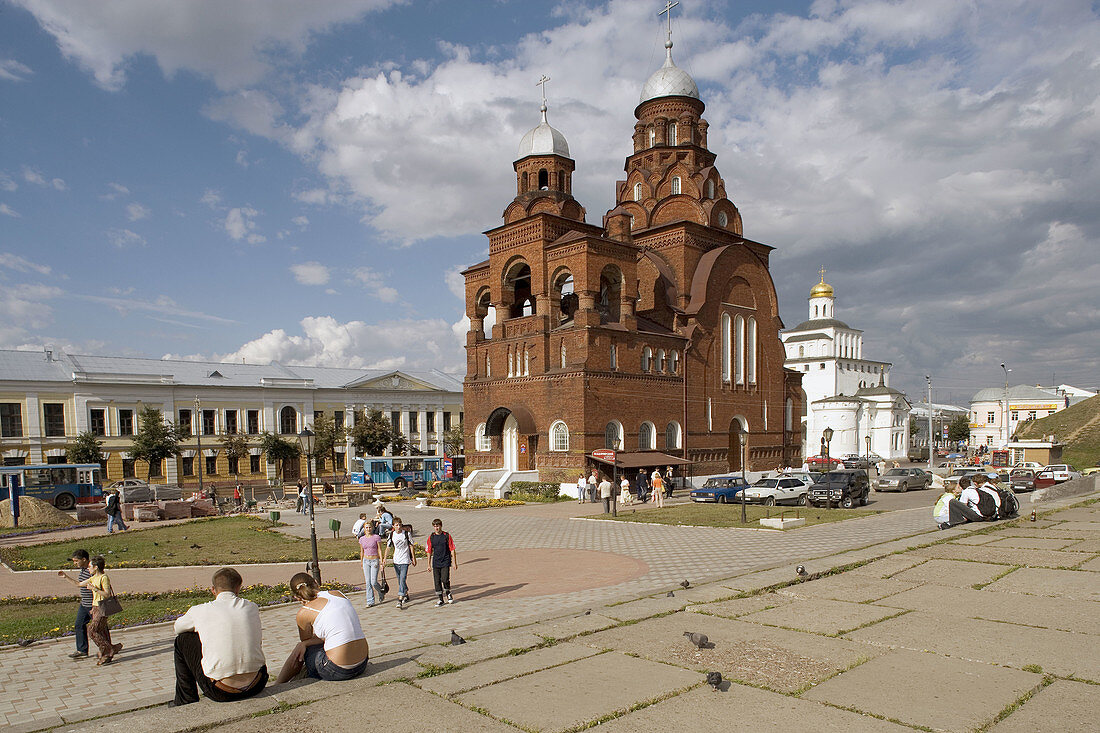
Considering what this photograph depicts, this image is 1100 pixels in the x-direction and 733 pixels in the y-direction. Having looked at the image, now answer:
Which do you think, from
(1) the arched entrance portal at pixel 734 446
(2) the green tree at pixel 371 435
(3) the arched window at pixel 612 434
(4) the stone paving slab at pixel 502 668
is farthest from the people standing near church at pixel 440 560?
(2) the green tree at pixel 371 435

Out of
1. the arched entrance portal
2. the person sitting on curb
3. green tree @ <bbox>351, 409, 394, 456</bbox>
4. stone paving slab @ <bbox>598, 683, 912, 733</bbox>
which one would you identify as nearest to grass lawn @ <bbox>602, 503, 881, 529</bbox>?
the arched entrance portal

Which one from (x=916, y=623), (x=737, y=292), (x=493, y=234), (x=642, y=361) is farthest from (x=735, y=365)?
(x=916, y=623)

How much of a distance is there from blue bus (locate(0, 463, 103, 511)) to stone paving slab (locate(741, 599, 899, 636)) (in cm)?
3448

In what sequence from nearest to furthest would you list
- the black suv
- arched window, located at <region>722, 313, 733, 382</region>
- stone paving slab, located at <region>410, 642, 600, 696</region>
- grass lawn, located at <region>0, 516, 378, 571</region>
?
stone paving slab, located at <region>410, 642, 600, 696</region>
grass lawn, located at <region>0, 516, 378, 571</region>
the black suv
arched window, located at <region>722, 313, 733, 382</region>

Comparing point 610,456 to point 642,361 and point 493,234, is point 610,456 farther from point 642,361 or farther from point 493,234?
point 493,234

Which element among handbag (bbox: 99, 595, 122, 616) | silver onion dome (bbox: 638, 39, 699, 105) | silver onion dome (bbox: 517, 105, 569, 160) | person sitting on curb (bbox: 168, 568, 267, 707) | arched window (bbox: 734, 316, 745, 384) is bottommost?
handbag (bbox: 99, 595, 122, 616)

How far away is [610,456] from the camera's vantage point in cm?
3434

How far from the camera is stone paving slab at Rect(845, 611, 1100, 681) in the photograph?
23.8 feet

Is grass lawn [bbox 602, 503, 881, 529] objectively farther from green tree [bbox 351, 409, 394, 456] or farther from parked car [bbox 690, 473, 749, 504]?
green tree [bbox 351, 409, 394, 456]

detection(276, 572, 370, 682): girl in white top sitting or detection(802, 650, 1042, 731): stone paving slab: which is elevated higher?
detection(276, 572, 370, 682): girl in white top sitting

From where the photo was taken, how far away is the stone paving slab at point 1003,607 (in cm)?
877

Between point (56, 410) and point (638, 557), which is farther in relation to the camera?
point (56, 410)

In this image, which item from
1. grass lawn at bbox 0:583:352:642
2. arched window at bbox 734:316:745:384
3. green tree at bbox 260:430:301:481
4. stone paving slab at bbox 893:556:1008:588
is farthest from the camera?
green tree at bbox 260:430:301:481

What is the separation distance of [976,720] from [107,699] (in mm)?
8343
